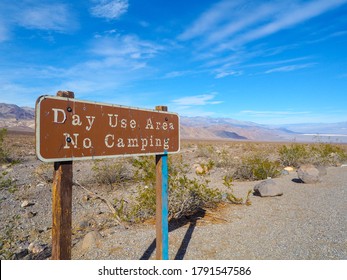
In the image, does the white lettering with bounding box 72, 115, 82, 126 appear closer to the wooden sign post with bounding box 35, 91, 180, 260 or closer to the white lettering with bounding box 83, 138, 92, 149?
the wooden sign post with bounding box 35, 91, 180, 260

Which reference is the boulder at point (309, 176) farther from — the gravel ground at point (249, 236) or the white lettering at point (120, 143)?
the white lettering at point (120, 143)

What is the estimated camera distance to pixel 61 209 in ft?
7.06

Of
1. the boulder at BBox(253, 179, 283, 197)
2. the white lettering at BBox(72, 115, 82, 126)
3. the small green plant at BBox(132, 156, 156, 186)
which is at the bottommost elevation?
the boulder at BBox(253, 179, 283, 197)

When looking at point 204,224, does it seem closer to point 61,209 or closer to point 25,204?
point 61,209

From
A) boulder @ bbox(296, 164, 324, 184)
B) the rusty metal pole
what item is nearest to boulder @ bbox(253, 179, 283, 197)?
boulder @ bbox(296, 164, 324, 184)

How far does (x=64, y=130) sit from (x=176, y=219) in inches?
156

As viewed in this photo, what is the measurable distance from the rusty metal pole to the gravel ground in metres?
2.14

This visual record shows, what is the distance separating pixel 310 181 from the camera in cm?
887

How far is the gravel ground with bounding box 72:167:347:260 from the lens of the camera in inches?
165

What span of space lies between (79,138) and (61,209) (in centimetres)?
56

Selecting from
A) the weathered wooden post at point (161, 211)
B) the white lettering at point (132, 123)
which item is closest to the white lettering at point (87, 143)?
the white lettering at point (132, 123)

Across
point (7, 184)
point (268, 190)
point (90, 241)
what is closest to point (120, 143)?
point (90, 241)

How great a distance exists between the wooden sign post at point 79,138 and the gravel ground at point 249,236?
1355 millimetres

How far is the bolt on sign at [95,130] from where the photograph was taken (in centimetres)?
206
